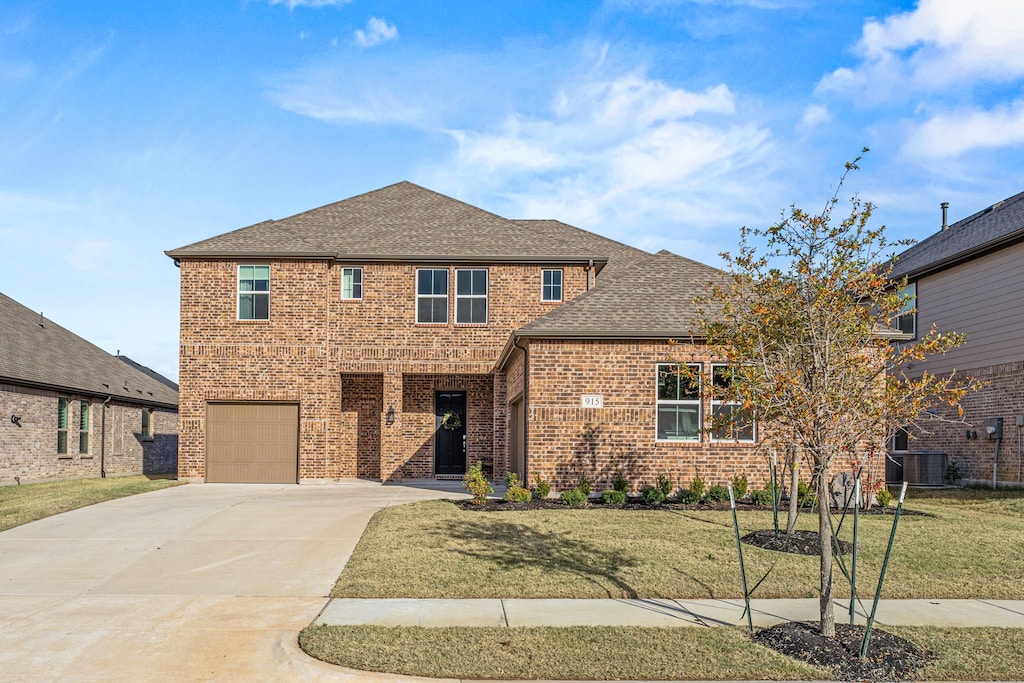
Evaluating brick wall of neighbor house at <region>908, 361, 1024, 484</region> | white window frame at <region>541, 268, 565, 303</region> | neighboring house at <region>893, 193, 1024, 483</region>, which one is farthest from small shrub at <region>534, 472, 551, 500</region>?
brick wall of neighbor house at <region>908, 361, 1024, 484</region>

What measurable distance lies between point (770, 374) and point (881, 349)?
3.48 ft

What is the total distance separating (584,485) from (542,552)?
A: 4.90 metres

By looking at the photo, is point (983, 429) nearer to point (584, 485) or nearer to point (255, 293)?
point (584, 485)


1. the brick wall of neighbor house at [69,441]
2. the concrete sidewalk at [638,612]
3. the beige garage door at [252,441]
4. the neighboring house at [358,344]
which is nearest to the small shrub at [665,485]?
the neighboring house at [358,344]

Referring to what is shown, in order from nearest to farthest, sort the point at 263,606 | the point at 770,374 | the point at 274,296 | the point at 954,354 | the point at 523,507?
the point at 770,374 → the point at 263,606 → the point at 523,507 → the point at 274,296 → the point at 954,354

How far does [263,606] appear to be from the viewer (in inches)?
327

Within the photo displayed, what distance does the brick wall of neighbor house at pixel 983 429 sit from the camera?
19.8 meters

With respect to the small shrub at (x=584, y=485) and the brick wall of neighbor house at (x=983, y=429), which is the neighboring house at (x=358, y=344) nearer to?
the small shrub at (x=584, y=485)

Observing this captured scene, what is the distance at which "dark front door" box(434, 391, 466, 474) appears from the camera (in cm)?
2223

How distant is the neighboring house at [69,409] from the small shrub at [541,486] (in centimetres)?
1523

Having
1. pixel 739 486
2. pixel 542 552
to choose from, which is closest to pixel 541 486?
pixel 739 486

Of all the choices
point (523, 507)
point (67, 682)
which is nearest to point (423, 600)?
point (67, 682)

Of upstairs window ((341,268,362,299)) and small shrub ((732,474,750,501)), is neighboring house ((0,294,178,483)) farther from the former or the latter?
small shrub ((732,474,750,501))

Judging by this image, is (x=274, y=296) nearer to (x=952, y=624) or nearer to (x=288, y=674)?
(x=288, y=674)
